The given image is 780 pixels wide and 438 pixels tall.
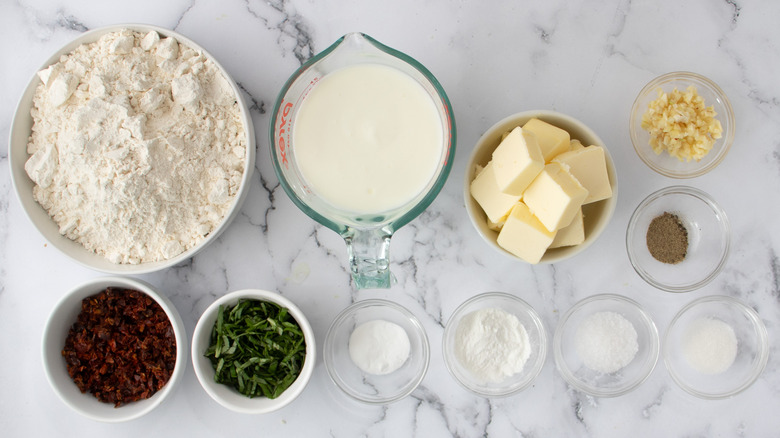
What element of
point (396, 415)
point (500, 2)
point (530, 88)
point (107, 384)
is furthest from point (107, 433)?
point (500, 2)

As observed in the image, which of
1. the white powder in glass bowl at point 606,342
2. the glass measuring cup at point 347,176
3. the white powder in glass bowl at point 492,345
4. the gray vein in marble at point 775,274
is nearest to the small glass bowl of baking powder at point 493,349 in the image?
the white powder in glass bowl at point 492,345

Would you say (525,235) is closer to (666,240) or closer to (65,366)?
(666,240)

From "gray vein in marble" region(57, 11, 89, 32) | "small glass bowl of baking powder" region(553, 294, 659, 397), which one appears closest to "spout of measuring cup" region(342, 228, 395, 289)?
"small glass bowl of baking powder" region(553, 294, 659, 397)

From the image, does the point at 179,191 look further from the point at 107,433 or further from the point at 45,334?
the point at 107,433

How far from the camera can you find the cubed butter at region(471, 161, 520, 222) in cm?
145

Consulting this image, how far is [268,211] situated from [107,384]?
2.03 feet

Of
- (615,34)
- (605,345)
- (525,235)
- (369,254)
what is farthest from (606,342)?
(615,34)

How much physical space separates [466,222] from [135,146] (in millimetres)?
873

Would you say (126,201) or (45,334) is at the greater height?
(126,201)

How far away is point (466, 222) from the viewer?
1.66 metres

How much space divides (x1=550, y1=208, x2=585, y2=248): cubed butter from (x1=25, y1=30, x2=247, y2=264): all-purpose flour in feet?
2.70

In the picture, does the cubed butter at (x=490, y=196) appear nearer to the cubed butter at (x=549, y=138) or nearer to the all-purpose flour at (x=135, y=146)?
the cubed butter at (x=549, y=138)

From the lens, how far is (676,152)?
1.59 m

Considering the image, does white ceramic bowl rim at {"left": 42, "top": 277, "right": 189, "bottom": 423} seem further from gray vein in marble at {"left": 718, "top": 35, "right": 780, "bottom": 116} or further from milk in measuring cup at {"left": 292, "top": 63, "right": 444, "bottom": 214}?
gray vein in marble at {"left": 718, "top": 35, "right": 780, "bottom": 116}
